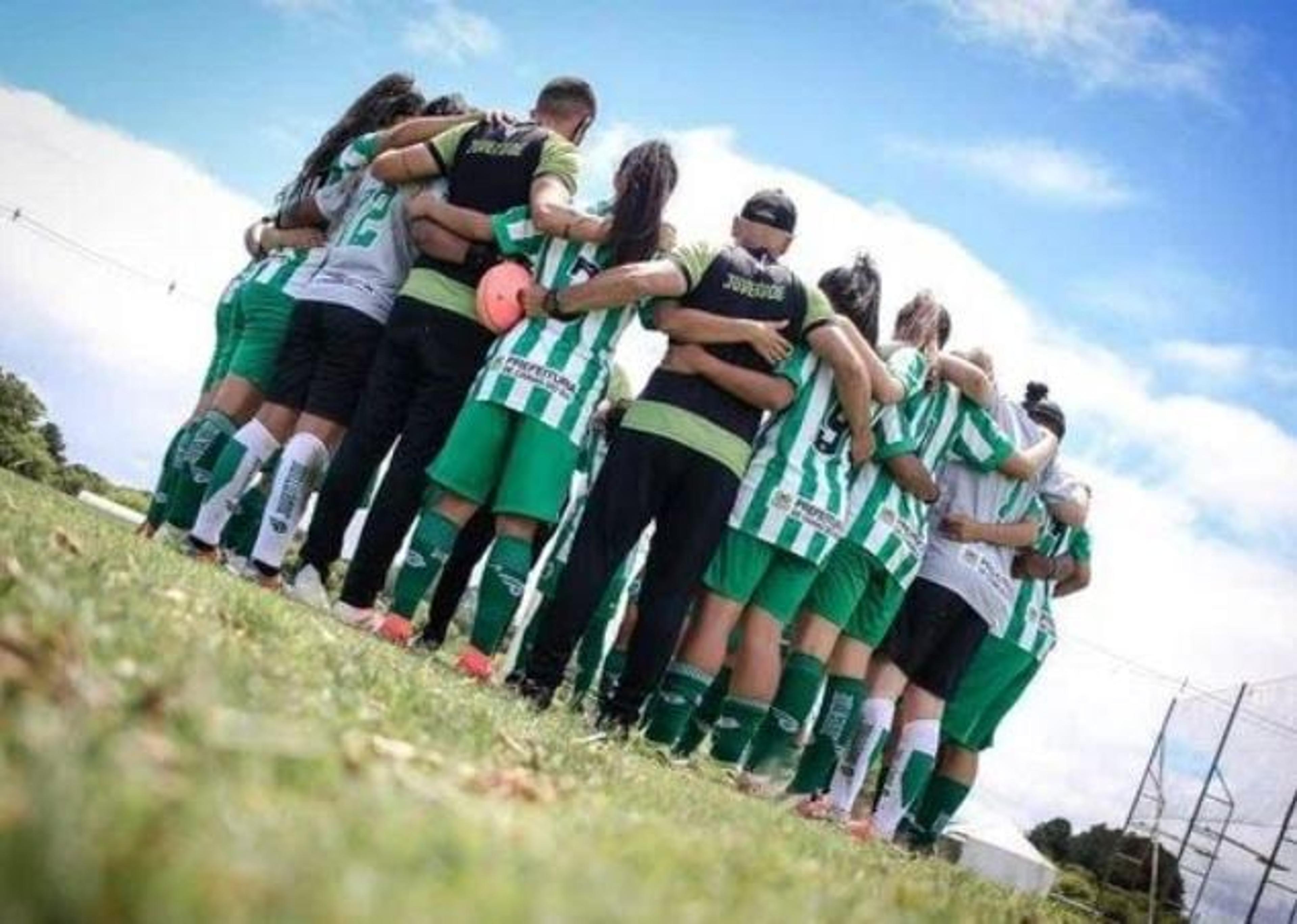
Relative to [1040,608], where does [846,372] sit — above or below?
above

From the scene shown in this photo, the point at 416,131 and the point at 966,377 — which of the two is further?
the point at 966,377

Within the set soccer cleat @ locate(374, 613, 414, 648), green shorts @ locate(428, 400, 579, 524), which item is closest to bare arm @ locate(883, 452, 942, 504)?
green shorts @ locate(428, 400, 579, 524)

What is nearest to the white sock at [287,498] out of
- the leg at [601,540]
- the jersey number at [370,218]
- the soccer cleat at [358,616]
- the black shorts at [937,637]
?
the soccer cleat at [358,616]

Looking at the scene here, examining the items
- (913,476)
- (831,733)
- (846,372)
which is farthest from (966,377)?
(831,733)

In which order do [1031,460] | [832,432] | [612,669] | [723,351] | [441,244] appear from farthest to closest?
[612,669]
[1031,460]
[832,432]
[441,244]
[723,351]

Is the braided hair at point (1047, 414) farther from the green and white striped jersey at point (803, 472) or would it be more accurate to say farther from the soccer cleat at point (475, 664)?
the soccer cleat at point (475, 664)

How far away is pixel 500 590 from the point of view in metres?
5.33

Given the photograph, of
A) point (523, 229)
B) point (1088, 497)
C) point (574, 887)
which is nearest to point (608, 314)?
point (523, 229)

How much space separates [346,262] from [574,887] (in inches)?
220

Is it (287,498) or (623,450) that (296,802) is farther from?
(287,498)

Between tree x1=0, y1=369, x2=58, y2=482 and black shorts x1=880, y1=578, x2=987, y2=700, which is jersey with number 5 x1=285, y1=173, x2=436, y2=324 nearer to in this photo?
black shorts x1=880, y1=578, x2=987, y2=700

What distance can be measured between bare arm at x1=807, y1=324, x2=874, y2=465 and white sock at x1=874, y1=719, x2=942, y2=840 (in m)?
1.76

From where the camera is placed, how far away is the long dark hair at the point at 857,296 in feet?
20.4

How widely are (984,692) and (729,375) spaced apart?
11.3 ft
